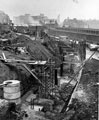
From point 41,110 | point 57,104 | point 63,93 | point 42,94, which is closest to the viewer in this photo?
point 41,110

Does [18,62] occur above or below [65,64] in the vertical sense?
above

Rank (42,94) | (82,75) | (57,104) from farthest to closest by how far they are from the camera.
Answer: (82,75)
(42,94)
(57,104)

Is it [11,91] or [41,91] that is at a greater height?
[11,91]

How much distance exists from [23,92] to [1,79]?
1.49m

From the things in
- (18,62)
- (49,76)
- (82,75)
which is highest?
(18,62)

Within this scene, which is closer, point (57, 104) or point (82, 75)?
point (57, 104)

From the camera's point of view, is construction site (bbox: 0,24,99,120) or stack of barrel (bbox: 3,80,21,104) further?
stack of barrel (bbox: 3,80,21,104)

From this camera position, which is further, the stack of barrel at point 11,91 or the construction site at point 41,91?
the stack of barrel at point 11,91

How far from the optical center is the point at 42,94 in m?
9.92

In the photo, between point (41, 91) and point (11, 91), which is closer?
point (11, 91)

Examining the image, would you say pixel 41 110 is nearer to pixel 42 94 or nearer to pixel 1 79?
pixel 42 94

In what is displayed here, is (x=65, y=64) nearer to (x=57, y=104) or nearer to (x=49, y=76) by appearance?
(x=49, y=76)

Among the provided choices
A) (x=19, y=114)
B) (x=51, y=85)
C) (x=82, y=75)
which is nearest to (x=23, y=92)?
(x=51, y=85)

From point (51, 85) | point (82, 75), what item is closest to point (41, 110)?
→ point (51, 85)
